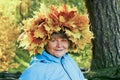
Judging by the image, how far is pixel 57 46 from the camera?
455cm

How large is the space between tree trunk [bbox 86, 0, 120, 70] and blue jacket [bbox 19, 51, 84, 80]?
14.4 feet

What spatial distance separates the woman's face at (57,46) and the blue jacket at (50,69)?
0.05 m

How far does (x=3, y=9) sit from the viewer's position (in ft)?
66.5

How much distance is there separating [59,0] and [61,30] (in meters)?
16.5

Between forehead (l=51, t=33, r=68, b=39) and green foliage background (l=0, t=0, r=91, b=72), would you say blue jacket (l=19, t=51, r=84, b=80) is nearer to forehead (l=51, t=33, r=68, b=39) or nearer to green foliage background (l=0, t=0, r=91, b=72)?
forehead (l=51, t=33, r=68, b=39)

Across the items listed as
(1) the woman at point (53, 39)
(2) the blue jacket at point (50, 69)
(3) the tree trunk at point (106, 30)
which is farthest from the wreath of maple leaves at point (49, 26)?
(3) the tree trunk at point (106, 30)

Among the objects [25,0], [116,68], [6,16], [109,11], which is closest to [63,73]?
[116,68]

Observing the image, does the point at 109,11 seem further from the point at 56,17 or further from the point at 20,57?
the point at 20,57

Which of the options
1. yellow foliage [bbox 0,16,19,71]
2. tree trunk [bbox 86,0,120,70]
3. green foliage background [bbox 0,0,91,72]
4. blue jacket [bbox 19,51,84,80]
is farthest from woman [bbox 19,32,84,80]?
yellow foliage [bbox 0,16,19,71]

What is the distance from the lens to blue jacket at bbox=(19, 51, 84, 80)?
14.5 ft

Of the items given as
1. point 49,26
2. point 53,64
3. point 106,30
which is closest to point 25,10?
point 106,30

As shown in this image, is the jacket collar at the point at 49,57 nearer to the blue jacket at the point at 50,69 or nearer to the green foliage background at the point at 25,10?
the blue jacket at the point at 50,69

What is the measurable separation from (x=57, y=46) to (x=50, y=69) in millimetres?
235

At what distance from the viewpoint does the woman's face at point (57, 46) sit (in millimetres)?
4551
